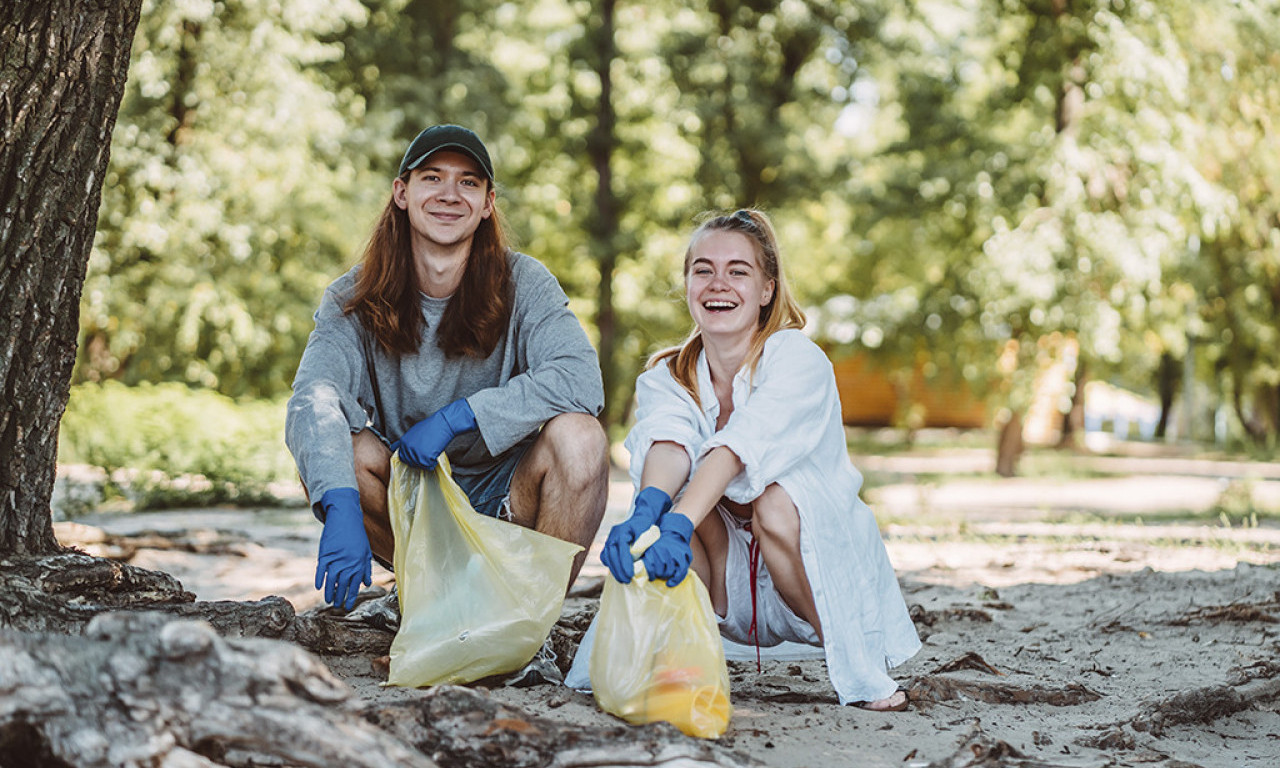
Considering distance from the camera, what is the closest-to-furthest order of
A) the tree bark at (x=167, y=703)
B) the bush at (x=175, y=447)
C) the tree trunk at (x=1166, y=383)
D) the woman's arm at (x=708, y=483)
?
1. the tree bark at (x=167, y=703)
2. the woman's arm at (x=708, y=483)
3. the bush at (x=175, y=447)
4. the tree trunk at (x=1166, y=383)

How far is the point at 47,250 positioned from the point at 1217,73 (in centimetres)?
1213

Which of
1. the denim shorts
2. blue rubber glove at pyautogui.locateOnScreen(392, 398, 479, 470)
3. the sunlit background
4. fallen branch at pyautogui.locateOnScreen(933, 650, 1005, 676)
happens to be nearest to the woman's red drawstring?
fallen branch at pyautogui.locateOnScreen(933, 650, 1005, 676)

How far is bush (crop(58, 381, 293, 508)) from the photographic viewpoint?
28.3 ft

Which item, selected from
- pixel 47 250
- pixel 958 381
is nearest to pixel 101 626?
pixel 47 250

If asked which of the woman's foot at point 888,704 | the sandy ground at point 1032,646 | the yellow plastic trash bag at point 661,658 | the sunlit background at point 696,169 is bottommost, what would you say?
the sandy ground at point 1032,646

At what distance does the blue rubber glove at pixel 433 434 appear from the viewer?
2.93 m

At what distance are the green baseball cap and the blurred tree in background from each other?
876cm

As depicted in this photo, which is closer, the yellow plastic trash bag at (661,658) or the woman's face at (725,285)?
the yellow plastic trash bag at (661,658)

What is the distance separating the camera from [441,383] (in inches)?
131

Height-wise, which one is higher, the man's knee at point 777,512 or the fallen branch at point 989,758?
the man's knee at point 777,512

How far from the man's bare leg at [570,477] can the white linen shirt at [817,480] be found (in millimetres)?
133

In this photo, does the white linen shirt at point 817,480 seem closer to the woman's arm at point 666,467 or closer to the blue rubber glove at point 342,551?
the woman's arm at point 666,467

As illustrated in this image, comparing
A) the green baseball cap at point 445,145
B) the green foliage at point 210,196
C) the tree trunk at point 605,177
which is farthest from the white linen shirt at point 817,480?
the tree trunk at point 605,177

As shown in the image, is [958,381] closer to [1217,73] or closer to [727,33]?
[1217,73]
